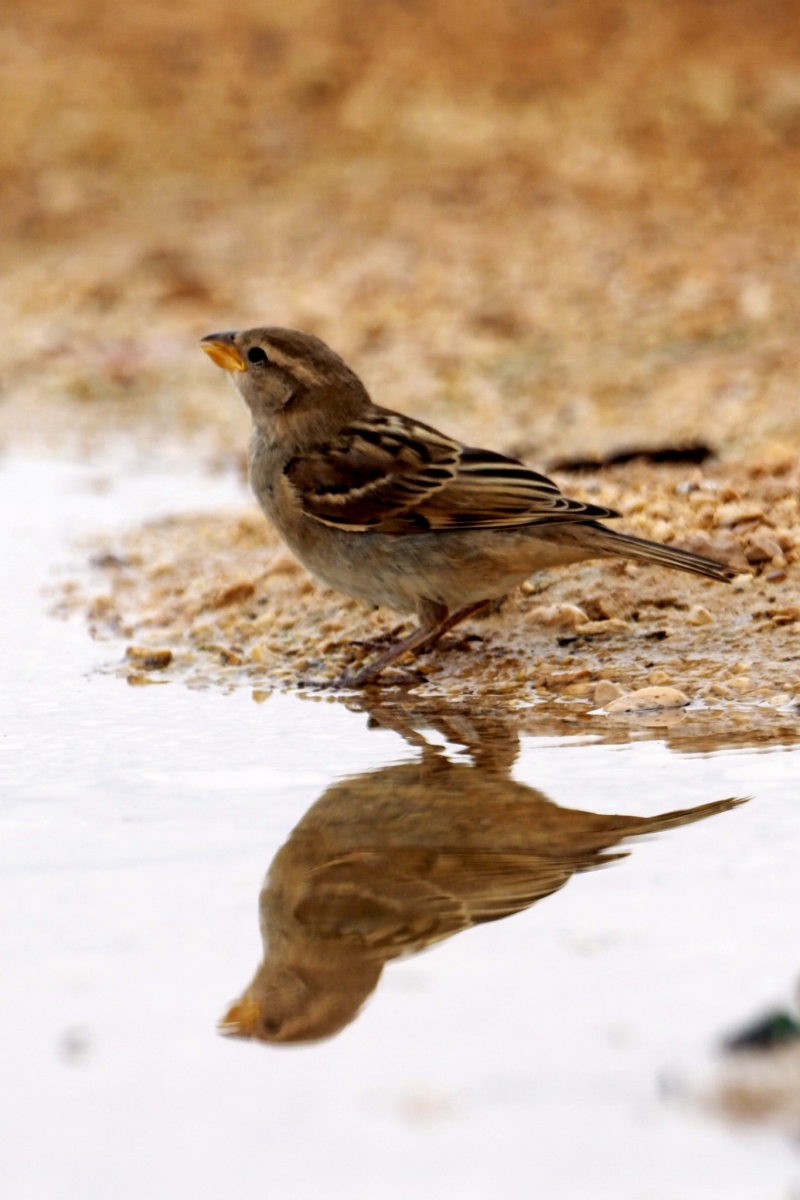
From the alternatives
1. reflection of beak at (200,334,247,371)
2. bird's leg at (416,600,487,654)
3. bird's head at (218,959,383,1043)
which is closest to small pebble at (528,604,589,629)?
bird's leg at (416,600,487,654)

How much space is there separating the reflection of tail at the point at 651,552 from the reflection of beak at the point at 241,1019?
2.65 meters

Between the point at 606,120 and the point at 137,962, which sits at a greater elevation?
the point at 606,120

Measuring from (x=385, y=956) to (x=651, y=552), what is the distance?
2399mm

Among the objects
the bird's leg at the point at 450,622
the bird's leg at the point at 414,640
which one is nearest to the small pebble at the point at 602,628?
the bird's leg at the point at 450,622

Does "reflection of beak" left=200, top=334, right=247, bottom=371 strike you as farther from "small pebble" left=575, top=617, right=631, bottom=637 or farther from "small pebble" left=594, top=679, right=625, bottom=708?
"small pebble" left=594, top=679, right=625, bottom=708

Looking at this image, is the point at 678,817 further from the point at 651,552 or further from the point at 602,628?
the point at 602,628

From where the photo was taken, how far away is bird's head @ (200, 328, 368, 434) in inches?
230

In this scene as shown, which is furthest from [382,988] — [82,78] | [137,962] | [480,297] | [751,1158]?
[82,78]

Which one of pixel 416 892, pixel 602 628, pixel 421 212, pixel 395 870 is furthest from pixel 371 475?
pixel 421 212

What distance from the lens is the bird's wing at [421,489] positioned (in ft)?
17.2

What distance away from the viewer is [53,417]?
9086mm

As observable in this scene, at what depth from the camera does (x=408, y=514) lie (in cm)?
539

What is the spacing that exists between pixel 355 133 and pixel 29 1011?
36.6 feet

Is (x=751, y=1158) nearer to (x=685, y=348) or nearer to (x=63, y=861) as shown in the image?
(x=63, y=861)
